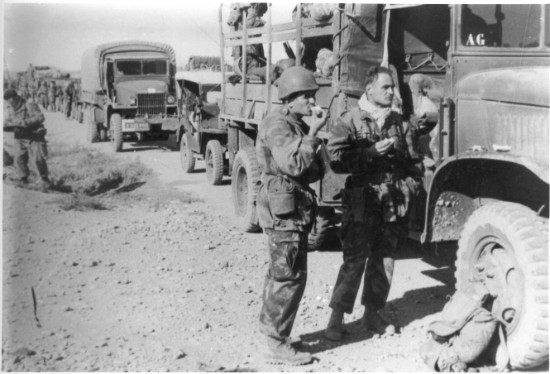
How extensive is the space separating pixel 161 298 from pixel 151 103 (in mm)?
11477

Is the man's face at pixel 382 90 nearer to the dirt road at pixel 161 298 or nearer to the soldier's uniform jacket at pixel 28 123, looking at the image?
the dirt road at pixel 161 298

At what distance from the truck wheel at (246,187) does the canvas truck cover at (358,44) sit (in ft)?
6.06

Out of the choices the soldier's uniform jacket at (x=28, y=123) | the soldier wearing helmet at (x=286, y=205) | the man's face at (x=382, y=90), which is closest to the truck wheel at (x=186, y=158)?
the soldier's uniform jacket at (x=28, y=123)

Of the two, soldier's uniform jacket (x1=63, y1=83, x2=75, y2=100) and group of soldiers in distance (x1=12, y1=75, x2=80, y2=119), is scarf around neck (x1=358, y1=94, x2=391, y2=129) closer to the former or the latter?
group of soldiers in distance (x1=12, y1=75, x2=80, y2=119)

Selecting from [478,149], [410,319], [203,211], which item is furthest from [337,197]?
[203,211]

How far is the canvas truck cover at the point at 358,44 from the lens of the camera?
525 cm

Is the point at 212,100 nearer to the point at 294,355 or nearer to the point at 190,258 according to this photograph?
the point at 190,258

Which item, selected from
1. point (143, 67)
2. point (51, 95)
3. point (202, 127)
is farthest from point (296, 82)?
point (51, 95)

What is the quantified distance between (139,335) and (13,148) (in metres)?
5.31

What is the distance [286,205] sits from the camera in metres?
3.42

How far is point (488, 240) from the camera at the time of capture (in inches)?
142

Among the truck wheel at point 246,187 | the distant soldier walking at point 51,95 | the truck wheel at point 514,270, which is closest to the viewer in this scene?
the truck wheel at point 514,270

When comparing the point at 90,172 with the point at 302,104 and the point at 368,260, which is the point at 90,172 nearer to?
the point at 368,260

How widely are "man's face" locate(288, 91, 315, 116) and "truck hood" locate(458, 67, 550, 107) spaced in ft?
4.07
